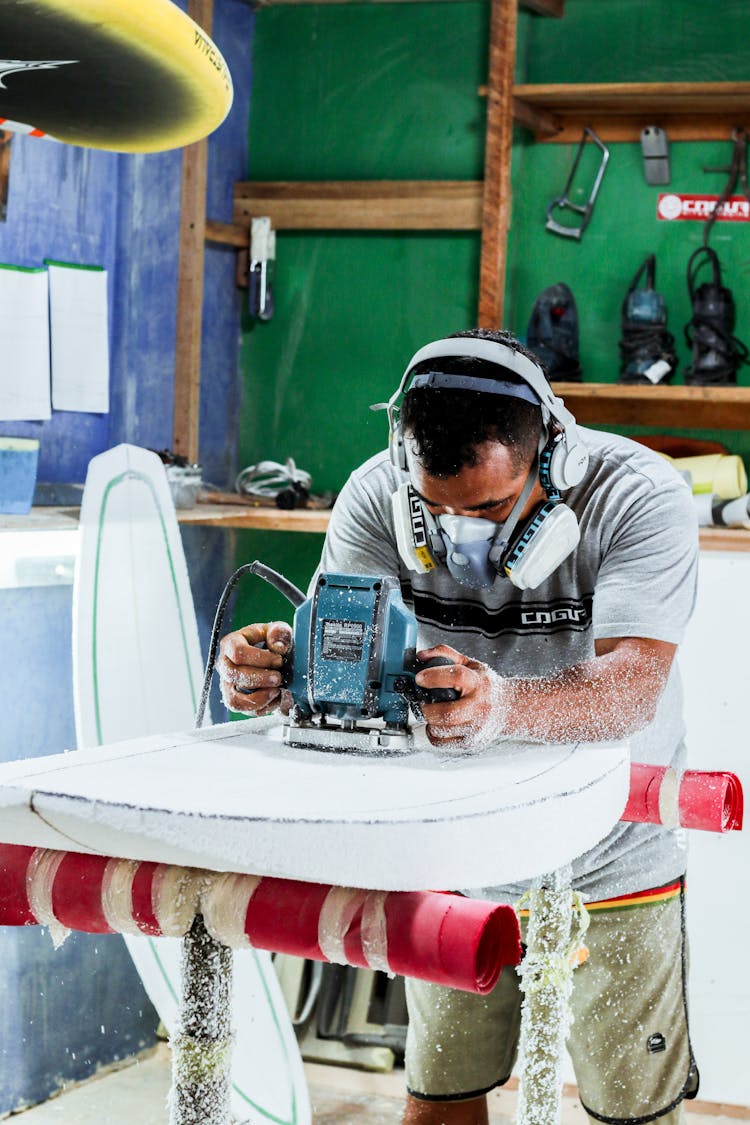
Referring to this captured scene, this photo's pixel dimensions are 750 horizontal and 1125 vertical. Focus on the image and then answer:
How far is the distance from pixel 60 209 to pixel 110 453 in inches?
22.4

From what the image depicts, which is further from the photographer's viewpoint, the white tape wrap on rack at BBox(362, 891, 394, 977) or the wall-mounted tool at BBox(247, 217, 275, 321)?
the wall-mounted tool at BBox(247, 217, 275, 321)

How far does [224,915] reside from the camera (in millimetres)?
1175

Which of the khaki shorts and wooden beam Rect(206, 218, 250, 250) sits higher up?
wooden beam Rect(206, 218, 250, 250)

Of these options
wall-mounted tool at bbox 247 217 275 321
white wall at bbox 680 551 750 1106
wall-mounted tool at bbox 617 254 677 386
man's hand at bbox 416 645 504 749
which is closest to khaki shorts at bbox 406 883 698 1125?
man's hand at bbox 416 645 504 749

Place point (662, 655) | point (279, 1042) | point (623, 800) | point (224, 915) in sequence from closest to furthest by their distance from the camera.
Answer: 1. point (224, 915)
2. point (623, 800)
3. point (662, 655)
4. point (279, 1042)

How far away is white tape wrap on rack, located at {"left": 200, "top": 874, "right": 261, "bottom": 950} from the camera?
117cm

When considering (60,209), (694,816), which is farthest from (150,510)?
(694,816)

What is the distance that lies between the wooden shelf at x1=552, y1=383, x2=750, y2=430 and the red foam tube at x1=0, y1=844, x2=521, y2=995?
6.99ft

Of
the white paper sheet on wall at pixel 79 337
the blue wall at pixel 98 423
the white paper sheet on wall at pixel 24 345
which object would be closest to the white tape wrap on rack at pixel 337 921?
the blue wall at pixel 98 423

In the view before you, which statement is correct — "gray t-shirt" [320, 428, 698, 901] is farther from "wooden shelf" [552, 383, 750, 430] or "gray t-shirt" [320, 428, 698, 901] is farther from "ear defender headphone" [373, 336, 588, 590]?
"wooden shelf" [552, 383, 750, 430]

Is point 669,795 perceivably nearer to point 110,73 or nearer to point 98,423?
point 110,73

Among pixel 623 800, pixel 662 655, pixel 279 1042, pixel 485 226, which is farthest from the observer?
pixel 485 226

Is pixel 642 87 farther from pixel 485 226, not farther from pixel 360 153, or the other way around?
pixel 360 153

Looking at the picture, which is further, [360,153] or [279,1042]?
[360,153]
